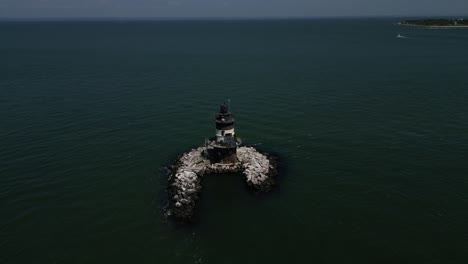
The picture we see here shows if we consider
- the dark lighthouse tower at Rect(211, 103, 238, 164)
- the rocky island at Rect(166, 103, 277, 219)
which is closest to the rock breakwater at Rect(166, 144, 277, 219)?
the rocky island at Rect(166, 103, 277, 219)

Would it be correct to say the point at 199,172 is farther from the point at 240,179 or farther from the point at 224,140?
the point at 240,179

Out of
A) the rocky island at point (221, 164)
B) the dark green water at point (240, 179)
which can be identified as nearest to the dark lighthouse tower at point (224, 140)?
the rocky island at point (221, 164)

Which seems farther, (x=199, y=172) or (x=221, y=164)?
(x=221, y=164)

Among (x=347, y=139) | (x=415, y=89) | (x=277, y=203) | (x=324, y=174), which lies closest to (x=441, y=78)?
(x=415, y=89)

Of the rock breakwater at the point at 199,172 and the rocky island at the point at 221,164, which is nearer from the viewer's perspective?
the rock breakwater at the point at 199,172

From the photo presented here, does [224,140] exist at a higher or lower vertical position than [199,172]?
higher

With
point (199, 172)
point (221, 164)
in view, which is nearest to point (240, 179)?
point (221, 164)

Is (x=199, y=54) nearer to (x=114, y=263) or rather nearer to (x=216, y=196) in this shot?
(x=216, y=196)

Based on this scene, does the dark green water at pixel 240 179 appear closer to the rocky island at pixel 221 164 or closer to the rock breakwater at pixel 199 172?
the rock breakwater at pixel 199 172
